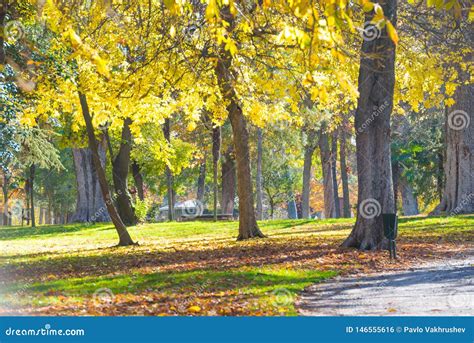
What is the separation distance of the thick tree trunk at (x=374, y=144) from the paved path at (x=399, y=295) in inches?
123

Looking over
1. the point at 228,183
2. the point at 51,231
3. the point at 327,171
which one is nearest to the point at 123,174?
the point at 51,231

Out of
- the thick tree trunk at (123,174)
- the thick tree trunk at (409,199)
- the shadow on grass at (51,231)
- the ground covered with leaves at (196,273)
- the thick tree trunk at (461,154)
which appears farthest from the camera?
the thick tree trunk at (409,199)

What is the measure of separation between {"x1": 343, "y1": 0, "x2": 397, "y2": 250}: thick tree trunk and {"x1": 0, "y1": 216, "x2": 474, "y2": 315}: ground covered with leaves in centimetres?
67

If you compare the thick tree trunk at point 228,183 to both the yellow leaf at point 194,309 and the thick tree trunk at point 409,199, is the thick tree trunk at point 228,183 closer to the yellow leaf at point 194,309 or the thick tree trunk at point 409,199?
the thick tree trunk at point 409,199

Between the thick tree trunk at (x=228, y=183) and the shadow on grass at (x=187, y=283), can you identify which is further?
the thick tree trunk at (x=228, y=183)

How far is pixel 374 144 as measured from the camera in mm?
15680

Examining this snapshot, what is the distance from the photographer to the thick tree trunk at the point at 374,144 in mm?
15445

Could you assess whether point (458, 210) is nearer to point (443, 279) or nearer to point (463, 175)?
point (463, 175)

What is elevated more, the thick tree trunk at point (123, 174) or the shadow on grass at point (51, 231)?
the thick tree trunk at point (123, 174)

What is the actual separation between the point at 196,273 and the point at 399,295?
3.73 m

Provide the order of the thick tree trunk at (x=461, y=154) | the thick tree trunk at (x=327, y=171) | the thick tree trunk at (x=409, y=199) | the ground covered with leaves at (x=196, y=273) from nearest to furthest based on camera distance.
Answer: the ground covered with leaves at (x=196, y=273) → the thick tree trunk at (x=461, y=154) → the thick tree trunk at (x=327, y=171) → the thick tree trunk at (x=409, y=199)

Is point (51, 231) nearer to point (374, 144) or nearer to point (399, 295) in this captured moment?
point (374, 144)

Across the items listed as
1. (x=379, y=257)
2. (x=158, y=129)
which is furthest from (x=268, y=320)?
(x=158, y=129)

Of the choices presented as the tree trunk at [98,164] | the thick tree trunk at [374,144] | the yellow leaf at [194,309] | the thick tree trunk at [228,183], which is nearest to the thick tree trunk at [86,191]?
the thick tree trunk at [228,183]
